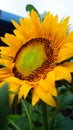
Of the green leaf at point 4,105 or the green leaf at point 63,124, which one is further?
the green leaf at point 63,124

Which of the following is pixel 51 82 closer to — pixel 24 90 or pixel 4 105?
pixel 24 90

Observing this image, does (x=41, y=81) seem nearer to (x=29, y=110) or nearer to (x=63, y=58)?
(x=63, y=58)

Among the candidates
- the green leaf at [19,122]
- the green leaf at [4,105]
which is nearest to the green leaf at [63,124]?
the green leaf at [19,122]

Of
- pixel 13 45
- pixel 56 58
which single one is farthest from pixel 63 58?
pixel 13 45

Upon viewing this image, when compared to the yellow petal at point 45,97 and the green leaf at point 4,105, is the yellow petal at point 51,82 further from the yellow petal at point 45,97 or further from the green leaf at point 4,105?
the green leaf at point 4,105

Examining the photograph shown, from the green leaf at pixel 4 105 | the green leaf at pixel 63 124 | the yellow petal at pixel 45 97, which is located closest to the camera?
the green leaf at pixel 4 105

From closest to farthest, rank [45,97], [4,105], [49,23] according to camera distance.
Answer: [4,105] → [45,97] → [49,23]

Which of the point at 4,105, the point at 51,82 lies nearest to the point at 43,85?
the point at 51,82
